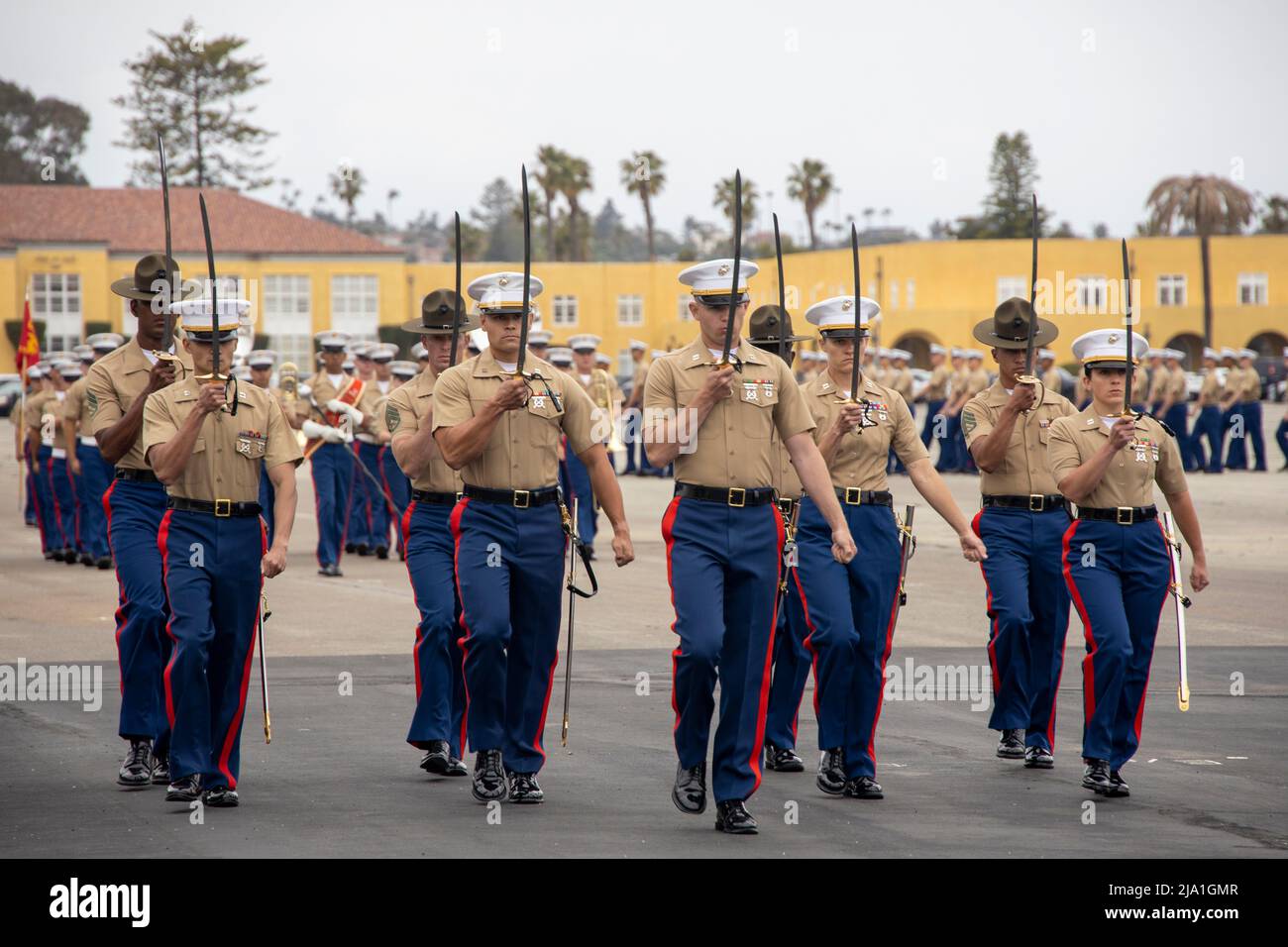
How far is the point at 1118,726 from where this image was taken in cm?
811

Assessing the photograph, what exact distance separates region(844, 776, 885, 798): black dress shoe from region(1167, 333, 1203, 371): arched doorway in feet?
234

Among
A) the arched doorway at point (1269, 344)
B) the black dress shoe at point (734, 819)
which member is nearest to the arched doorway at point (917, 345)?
the arched doorway at point (1269, 344)

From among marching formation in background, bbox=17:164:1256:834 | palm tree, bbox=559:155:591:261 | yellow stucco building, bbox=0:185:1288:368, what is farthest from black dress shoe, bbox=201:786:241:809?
palm tree, bbox=559:155:591:261

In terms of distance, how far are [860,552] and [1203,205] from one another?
2893 inches

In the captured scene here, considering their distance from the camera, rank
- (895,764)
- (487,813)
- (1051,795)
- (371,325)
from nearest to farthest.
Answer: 1. (487,813)
2. (1051,795)
3. (895,764)
4. (371,325)

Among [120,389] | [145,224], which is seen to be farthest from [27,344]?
Result: [145,224]

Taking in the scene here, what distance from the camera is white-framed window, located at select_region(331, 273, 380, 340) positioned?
→ 273 feet

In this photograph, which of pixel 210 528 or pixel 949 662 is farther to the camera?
pixel 949 662

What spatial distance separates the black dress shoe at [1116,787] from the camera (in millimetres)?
7984

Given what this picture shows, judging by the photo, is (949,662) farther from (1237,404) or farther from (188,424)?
(1237,404)

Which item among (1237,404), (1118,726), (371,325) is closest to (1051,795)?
(1118,726)

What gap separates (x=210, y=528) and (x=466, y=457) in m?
1.16
